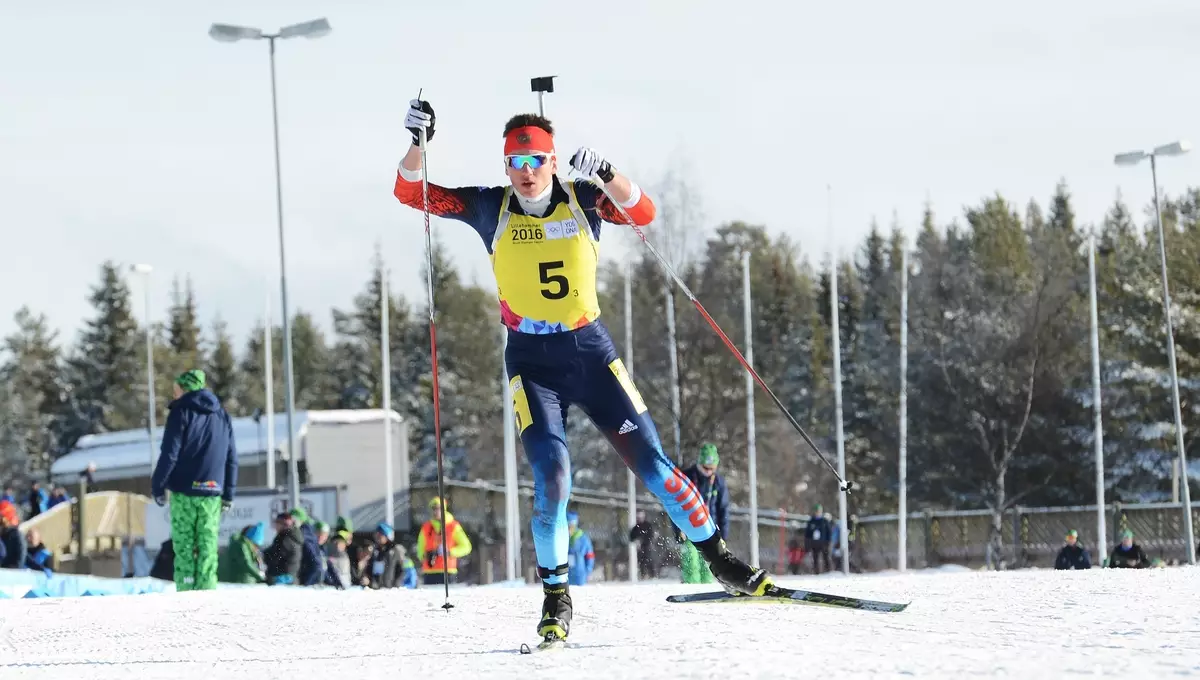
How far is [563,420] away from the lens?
690 cm

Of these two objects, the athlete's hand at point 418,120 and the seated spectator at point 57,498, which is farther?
the seated spectator at point 57,498

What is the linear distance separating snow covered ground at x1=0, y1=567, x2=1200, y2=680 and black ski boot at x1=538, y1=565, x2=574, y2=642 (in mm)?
99

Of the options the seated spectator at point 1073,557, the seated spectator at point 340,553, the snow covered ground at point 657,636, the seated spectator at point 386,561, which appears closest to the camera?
the snow covered ground at point 657,636

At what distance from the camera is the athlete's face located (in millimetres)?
6867

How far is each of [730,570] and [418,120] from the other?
258 centimetres

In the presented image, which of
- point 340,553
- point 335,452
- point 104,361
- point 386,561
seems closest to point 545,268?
point 386,561

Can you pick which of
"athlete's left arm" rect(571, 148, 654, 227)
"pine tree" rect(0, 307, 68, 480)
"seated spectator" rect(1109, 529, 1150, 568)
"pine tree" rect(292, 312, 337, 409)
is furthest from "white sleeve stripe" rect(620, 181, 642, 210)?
"pine tree" rect(292, 312, 337, 409)

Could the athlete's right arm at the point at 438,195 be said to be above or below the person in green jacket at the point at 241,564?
above

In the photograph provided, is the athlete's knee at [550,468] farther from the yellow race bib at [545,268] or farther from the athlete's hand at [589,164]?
the athlete's hand at [589,164]

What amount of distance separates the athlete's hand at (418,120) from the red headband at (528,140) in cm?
50

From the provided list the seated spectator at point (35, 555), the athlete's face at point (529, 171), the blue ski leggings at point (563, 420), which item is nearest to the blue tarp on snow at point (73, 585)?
the seated spectator at point (35, 555)

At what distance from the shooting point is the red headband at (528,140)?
272 inches

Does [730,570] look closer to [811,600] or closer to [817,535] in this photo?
[811,600]

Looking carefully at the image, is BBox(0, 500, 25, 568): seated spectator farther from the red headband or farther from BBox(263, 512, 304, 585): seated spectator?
the red headband
